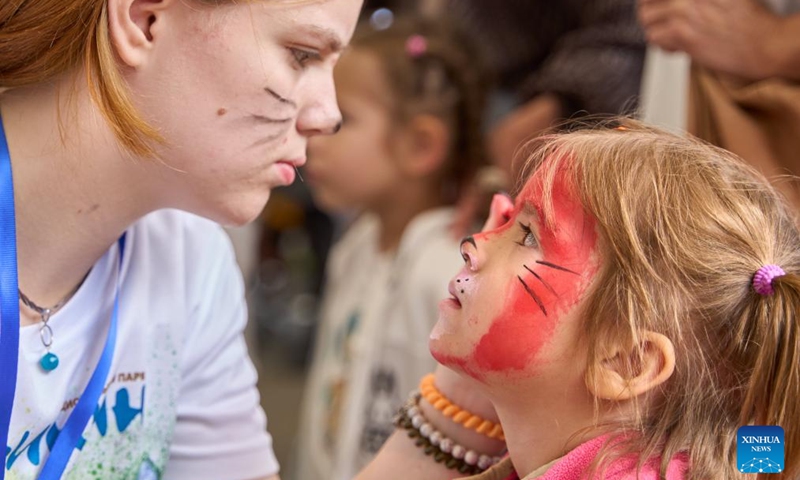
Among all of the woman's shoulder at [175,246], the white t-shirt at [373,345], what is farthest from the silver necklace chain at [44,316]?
the white t-shirt at [373,345]

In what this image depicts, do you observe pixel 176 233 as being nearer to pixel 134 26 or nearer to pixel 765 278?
pixel 134 26

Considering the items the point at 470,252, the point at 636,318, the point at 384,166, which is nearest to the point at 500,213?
the point at 470,252

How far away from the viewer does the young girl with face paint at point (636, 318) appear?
941 millimetres

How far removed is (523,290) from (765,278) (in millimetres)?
245

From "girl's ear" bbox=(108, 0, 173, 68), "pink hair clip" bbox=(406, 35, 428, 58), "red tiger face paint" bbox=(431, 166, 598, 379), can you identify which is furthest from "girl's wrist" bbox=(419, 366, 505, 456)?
"pink hair clip" bbox=(406, 35, 428, 58)

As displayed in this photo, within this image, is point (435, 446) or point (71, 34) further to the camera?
point (435, 446)

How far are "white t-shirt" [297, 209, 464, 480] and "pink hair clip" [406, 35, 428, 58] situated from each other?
38 cm

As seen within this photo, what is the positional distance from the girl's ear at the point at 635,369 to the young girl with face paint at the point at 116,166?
438mm

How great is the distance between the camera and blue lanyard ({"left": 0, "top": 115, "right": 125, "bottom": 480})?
967mm

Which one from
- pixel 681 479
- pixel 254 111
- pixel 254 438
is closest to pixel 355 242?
pixel 254 438

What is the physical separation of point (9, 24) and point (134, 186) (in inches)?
8.4

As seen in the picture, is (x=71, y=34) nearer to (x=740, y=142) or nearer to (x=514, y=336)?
Answer: (x=514, y=336)

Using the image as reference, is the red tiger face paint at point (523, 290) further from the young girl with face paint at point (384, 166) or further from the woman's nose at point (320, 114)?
the young girl with face paint at point (384, 166)

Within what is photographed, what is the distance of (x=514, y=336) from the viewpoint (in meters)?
0.97
